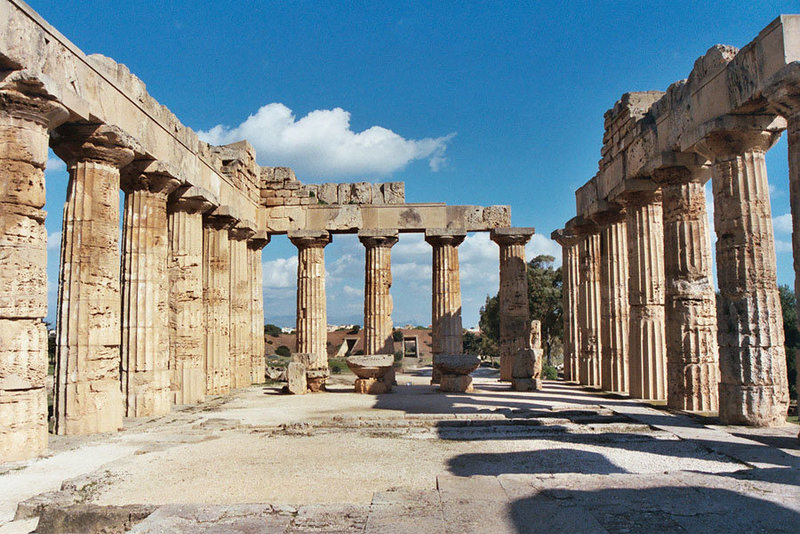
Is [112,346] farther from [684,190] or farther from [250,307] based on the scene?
[684,190]

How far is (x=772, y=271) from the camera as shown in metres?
10.6

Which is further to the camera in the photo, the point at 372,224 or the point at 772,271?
the point at 372,224

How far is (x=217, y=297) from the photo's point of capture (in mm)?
17406

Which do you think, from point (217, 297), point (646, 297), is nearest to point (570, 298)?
point (646, 297)

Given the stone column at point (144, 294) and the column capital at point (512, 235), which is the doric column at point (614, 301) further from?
the stone column at point (144, 294)

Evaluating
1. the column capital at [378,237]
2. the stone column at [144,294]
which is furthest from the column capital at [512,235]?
the stone column at [144,294]

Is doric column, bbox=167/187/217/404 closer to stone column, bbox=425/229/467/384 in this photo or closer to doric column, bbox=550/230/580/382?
stone column, bbox=425/229/467/384

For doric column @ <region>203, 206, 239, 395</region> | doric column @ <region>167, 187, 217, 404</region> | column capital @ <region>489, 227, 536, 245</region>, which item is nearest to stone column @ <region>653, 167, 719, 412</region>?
column capital @ <region>489, 227, 536, 245</region>

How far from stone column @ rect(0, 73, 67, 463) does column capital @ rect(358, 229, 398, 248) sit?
12.6 meters

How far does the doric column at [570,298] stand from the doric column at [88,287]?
16108mm

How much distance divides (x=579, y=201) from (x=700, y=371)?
27.7ft

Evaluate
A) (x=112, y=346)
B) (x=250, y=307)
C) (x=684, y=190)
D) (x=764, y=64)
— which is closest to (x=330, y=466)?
(x=112, y=346)

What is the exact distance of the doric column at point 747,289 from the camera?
10.4 meters

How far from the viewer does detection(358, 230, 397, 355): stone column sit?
20.9 metres
